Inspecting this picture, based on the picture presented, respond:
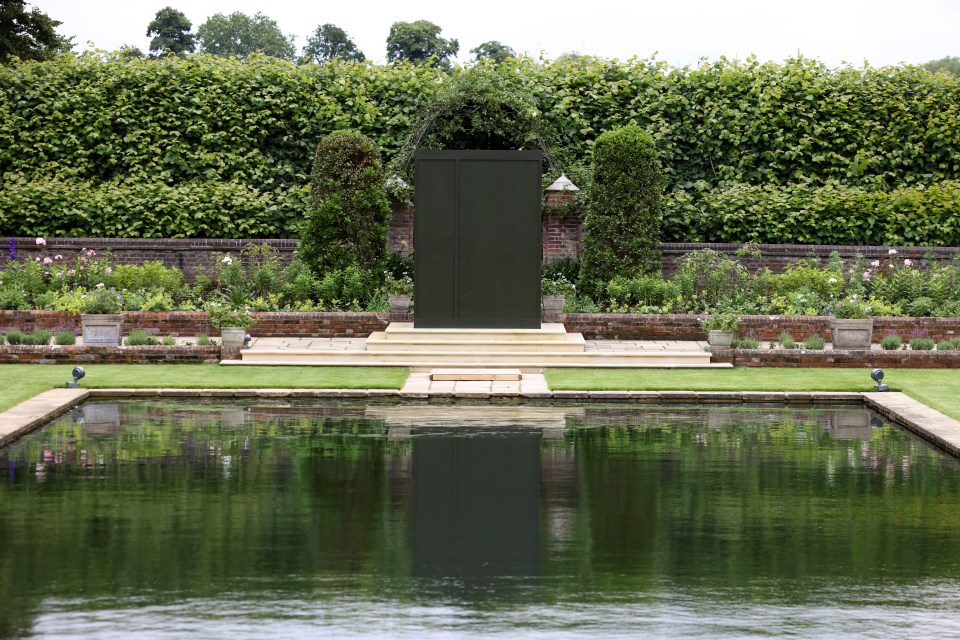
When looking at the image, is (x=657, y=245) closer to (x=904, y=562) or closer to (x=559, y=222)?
(x=559, y=222)

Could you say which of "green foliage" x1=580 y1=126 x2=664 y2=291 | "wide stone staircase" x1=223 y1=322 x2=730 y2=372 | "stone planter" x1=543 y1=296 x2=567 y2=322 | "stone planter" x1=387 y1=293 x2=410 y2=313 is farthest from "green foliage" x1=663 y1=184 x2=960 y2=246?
"stone planter" x1=387 y1=293 x2=410 y2=313

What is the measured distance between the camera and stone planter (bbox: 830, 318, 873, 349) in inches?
731

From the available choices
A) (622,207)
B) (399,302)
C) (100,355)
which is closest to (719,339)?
(622,207)

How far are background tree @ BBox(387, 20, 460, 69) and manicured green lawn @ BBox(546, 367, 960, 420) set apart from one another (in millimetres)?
45754

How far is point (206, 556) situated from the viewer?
8125 mm

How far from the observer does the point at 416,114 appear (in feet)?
83.1

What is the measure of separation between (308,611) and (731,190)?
1945cm

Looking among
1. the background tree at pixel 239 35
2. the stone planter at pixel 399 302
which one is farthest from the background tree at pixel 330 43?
the stone planter at pixel 399 302

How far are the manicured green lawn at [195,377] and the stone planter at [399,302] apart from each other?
8.42 feet

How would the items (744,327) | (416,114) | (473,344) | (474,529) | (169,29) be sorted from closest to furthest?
(474,529) → (473,344) → (744,327) → (416,114) → (169,29)

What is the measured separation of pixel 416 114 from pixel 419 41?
3782 cm

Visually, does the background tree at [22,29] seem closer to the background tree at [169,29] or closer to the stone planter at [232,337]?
the stone planter at [232,337]

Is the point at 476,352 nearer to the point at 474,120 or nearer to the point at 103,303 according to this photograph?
the point at 103,303

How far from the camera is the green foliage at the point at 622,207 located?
2234 centimetres
